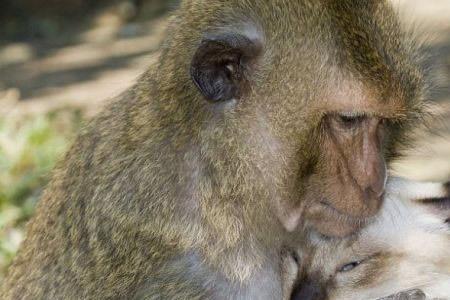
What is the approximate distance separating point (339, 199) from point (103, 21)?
8681mm

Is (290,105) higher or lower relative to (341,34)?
lower

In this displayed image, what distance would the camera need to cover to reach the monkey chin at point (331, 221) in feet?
12.7

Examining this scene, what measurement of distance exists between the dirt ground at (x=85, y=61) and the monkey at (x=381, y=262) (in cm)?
477

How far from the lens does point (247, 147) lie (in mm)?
3814

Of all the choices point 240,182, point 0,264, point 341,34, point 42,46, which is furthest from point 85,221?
point 42,46

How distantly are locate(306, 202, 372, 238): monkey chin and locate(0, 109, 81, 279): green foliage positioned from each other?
3.25 metres

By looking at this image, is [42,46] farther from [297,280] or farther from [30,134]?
[297,280]

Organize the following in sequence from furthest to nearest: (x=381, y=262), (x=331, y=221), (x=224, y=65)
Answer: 1. (x=381, y=262)
2. (x=331, y=221)
3. (x=224, y=65)

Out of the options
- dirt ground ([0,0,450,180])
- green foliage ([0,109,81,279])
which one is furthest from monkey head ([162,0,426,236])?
dirt ground ([0,0,450,180])

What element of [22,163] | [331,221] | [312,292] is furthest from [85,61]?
[331,221]

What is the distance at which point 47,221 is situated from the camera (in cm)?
441

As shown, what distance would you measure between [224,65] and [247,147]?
33cm

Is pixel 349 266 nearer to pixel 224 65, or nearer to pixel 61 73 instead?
pixel 224 65

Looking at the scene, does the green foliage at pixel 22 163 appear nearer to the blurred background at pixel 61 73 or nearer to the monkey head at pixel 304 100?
the blurred background at pixel 61 73
